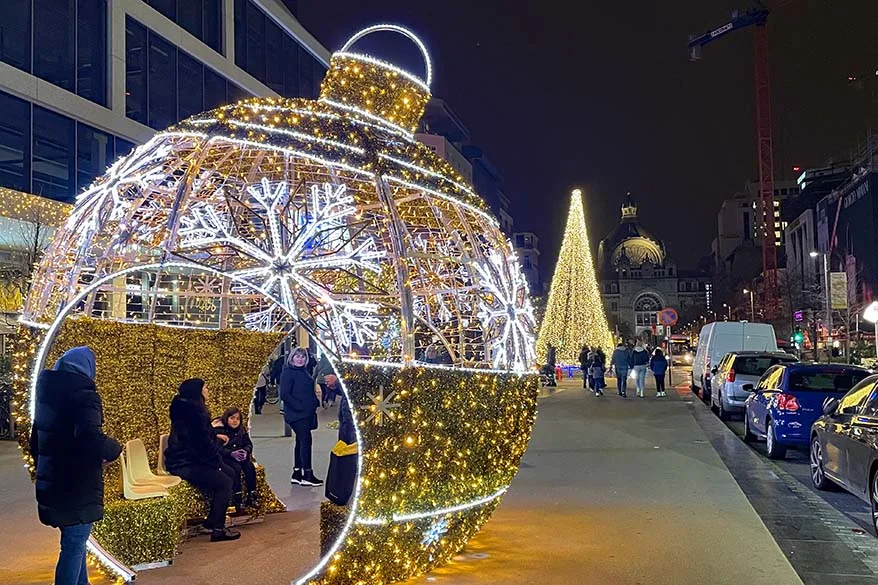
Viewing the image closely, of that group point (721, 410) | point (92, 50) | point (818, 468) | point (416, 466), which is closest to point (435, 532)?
point (416, 466)

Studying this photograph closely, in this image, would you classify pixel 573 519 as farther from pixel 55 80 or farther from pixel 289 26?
pixel 289 26

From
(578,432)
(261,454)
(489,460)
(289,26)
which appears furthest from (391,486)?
(289,26)

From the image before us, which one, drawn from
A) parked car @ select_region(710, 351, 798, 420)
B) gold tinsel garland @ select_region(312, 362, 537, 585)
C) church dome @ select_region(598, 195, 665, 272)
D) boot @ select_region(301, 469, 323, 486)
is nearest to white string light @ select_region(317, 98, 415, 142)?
gold tinsel garland @ select_region(312, 362, 537, 585)

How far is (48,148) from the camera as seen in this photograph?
63.2 ft

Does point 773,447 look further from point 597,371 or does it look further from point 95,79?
point 95,79

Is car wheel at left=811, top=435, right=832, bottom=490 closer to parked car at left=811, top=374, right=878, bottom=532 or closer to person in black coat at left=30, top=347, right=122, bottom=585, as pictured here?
parked car at left=811, top=374, right=878, bottom=532

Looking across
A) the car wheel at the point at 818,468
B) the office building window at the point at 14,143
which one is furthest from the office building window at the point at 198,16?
the car wheel at the point at 818,468

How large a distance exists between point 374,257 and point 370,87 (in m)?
1.48

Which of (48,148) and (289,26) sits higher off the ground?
(289,26)

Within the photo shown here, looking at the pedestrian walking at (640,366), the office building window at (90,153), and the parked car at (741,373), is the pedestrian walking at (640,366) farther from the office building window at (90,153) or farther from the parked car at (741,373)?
the office building window at (90,153)

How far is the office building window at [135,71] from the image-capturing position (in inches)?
863

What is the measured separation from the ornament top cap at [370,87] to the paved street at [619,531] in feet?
12.0

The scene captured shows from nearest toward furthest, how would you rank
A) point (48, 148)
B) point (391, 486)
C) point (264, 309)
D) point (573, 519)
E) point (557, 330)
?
1. point (391, 486)
2. point (573, 519)
3. point (264, 309)
4. point (48, 148)
5. point (557, 330)

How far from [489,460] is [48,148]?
1653cm
